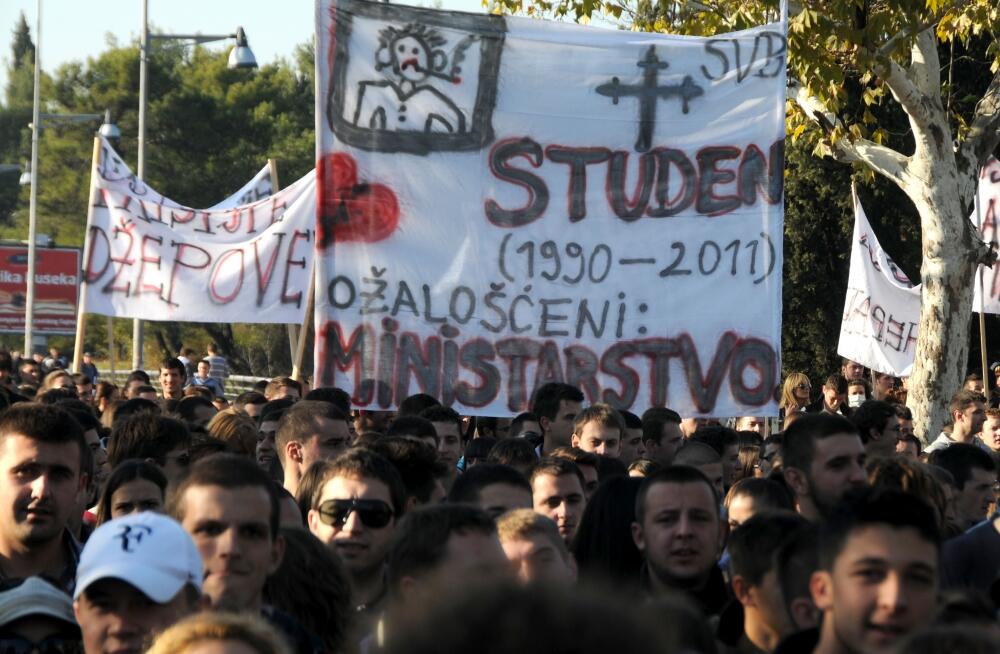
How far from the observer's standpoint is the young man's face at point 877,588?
145 inches

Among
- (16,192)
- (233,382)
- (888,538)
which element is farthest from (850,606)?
(16,192)

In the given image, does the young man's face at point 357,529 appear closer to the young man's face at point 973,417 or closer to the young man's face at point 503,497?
the young man's face at point 503,497

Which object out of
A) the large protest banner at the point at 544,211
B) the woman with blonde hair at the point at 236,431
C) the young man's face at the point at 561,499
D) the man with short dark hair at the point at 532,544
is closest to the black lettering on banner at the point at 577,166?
the large protest banner at the point at 544,211

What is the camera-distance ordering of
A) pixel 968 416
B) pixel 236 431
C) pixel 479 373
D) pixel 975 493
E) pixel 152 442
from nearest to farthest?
pixel 152 442
pixel 975 493
pixel 236 431
pixel 479 373
pixel 968 416

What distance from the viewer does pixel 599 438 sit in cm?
856

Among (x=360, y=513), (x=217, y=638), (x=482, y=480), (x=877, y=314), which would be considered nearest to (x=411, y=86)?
(x=482, y=480)

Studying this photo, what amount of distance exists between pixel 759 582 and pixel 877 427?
4.46m

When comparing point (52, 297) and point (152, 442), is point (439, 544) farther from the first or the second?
point (52, 297)

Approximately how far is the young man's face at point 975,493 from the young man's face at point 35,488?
4.31 metres

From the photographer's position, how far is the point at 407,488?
21.6 feet

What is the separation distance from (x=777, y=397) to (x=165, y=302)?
6.74 meters

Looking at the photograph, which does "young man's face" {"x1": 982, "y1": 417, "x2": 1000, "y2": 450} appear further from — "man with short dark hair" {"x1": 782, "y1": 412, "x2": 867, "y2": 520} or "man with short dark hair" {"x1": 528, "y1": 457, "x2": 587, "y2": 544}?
"man with short dark hair" {"x1": 528, "y1": 457, "x2": 587, "y2": 544}

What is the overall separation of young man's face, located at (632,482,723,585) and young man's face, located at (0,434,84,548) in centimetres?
196

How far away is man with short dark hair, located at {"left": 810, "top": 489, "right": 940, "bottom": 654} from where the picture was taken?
3.69 metres
